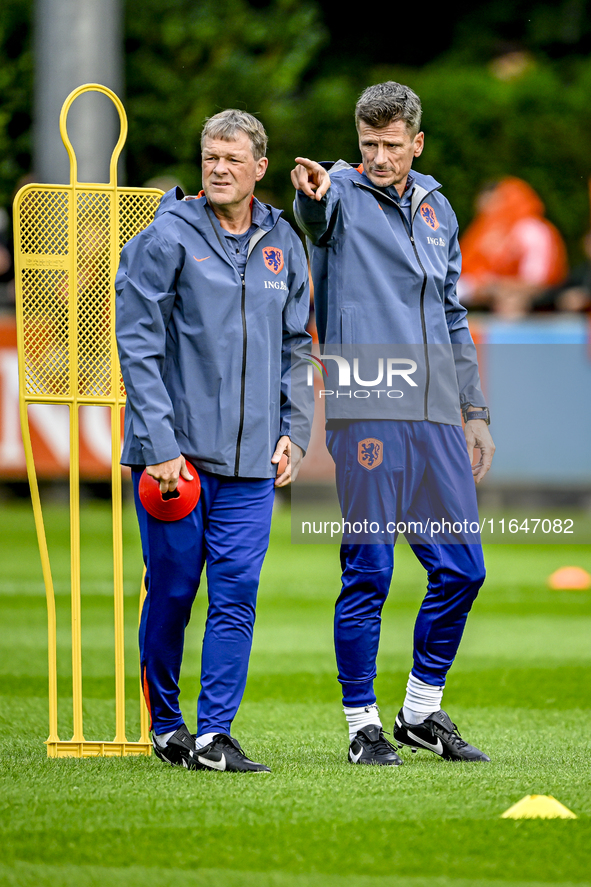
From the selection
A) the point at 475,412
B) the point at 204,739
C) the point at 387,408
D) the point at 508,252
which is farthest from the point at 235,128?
the point at 508,252

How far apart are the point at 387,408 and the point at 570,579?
5.61m

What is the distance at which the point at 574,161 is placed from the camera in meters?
19.9

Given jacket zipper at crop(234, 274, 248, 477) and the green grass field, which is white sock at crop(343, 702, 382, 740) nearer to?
the green grass field

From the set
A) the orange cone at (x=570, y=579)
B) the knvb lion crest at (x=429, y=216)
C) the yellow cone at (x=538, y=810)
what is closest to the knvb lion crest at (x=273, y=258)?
the knvb lion crest at (x=429, y=216)

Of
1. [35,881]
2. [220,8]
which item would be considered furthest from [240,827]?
[220,8]

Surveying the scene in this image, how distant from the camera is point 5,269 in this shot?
1427 centimetres

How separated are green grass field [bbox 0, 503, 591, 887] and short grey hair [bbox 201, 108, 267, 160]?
201 centimetres

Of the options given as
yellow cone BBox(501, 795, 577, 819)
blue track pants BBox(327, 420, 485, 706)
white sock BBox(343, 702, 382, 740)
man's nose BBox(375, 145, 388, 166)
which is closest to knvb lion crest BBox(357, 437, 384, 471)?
blue track pants BBox(327, 420, 485, 706)

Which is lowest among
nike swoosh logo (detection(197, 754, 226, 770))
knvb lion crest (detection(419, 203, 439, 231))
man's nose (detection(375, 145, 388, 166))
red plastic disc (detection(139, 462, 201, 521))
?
nike swoosh logo (detection(197, 754, 226, 770))

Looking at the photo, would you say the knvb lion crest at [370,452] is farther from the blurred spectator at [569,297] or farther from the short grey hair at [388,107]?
the blurred spectator at [569,297]

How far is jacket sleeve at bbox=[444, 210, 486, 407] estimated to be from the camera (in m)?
5.00

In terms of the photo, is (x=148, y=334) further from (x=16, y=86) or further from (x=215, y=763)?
(x=16, y=86)

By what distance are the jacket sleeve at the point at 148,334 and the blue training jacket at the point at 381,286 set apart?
1.72 ft

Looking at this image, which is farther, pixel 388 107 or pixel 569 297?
pixel 569 297
